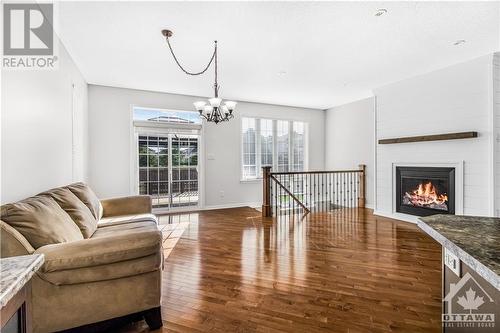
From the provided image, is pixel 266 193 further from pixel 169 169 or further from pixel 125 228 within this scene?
pixel 125 228

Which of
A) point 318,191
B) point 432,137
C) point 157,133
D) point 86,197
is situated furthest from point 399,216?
point 157,133

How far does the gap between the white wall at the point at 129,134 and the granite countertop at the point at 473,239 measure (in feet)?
16.7

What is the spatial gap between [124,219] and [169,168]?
2.74 metres

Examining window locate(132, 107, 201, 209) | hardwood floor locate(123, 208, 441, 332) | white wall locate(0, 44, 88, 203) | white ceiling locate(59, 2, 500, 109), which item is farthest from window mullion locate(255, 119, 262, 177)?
white wall locate(0, 44, 88, 203)

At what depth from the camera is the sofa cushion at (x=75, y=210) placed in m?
2.23

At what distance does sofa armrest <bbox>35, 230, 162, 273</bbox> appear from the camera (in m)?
1.52

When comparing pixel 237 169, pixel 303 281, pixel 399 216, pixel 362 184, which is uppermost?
pixel 237 169

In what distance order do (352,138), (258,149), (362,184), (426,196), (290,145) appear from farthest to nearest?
(290,145), (258,149), (352,138), (362,184), (426,196)

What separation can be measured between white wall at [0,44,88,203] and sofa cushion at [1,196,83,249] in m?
0.31

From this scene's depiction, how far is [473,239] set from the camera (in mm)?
1070

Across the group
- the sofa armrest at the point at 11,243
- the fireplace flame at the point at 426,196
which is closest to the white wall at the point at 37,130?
the sofa armrest at the point at 11,243

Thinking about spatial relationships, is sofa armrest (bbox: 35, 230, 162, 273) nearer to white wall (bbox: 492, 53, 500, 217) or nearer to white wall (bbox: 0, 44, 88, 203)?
white wall (bbox: 0, 44, 88, 203)

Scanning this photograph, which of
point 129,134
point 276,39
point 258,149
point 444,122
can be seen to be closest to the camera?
point 276,39

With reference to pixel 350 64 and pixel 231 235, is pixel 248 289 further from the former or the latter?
pixel 350 64
